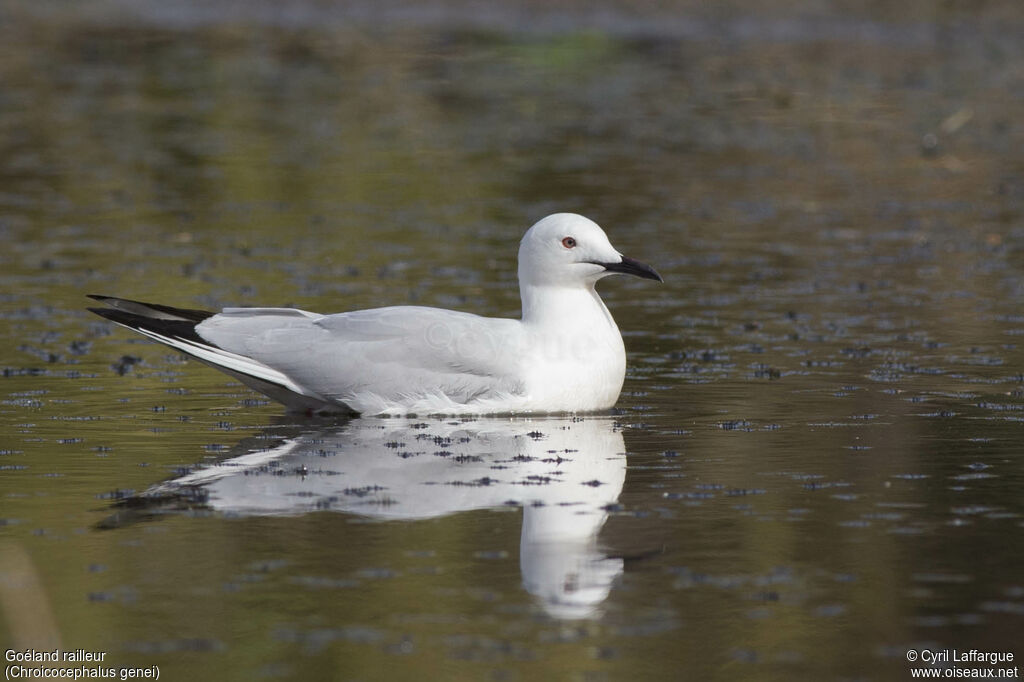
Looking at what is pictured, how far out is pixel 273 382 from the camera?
10477mm

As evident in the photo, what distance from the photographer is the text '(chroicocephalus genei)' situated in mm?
10398

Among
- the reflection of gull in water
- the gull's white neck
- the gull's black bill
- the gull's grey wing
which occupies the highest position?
the gull's black bill

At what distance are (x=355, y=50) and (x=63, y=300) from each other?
70.3ft

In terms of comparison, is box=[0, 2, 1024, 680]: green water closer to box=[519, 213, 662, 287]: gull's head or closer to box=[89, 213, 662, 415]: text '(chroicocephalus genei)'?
box=[89, 213, 662, 415]: text '(chroicocephalus genei)'

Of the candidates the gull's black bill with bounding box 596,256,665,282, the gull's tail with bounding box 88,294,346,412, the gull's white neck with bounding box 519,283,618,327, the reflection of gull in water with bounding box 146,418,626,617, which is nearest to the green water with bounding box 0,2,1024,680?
the reflection of gull in water with bounding box 146,418,626,617

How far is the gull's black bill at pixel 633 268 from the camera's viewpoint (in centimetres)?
1064

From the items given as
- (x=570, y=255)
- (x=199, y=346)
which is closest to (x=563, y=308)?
(x=570, y=255)

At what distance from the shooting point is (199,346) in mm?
10578

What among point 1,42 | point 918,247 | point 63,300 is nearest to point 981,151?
point 918,247

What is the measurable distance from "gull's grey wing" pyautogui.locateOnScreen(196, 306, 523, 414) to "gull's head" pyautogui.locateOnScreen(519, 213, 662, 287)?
17.4 inches

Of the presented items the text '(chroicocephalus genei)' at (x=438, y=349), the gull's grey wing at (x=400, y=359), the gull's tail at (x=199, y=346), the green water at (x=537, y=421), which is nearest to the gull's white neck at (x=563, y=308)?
the text '(chroicocephalus genei)' at (x=438, y=349)

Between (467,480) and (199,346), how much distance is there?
96.6 inches

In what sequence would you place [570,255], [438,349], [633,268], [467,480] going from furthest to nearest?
1. [570,255]
2. [633,268]
3. [438,349]
4. [467,480]

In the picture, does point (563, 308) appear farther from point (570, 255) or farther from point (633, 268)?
point (633, 268)
